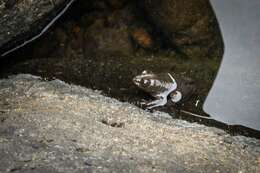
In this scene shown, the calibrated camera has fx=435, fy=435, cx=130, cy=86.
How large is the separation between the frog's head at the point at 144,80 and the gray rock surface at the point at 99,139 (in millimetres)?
329

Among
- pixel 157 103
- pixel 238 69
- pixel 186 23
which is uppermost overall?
pixel 186 23

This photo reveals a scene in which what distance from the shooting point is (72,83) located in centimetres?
387

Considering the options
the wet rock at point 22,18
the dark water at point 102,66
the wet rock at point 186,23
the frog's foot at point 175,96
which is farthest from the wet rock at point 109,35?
the frog's foot at point 175,96

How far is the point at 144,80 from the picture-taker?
3.90m

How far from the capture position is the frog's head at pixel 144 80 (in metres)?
3.85

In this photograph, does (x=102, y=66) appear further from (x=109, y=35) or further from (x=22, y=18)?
(x=22, y=18)

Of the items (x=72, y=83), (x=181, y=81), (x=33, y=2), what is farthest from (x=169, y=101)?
(x=33, y=2)

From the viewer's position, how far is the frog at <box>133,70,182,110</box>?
379cm

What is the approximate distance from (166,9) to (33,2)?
1.39m

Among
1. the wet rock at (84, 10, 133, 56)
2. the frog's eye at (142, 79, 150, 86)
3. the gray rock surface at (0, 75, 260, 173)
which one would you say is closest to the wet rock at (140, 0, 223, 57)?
the wet rock at (84, 10, 133, 56)

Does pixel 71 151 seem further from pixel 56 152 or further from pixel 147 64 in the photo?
pixel 147 64

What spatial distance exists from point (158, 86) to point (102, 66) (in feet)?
2.08

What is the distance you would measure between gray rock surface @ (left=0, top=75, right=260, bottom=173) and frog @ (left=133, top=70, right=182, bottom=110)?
0.31 meters

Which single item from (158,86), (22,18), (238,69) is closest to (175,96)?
(158,86)
